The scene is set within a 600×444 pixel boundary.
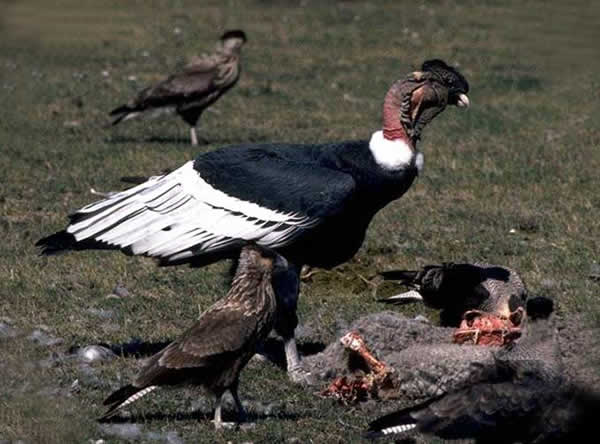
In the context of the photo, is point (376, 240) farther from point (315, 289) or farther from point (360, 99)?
point (360, 99)

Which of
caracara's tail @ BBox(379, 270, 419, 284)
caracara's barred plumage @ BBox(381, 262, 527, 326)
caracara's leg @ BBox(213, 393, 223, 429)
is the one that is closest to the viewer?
caracara's leg @ BBox(213, 393, 223, 429)

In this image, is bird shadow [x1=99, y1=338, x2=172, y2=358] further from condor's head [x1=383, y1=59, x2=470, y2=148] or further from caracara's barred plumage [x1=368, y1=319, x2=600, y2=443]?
caracara's barred plumage [x1=368, y1=319, x2=600, y2=443]

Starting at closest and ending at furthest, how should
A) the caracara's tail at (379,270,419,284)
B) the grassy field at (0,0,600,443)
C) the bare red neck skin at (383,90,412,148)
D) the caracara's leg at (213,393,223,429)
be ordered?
the caracara's leg at (213,393,223,429), the grassy field at (0,0,600,443), the bare red neck skin at (383,90,412,148), the caracara's tail at (379,270,419,284)

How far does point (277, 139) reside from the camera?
1630cm

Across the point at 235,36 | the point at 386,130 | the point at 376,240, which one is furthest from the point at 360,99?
the point at 386,130

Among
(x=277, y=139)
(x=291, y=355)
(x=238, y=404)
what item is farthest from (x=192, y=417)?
(x=277, y=139)

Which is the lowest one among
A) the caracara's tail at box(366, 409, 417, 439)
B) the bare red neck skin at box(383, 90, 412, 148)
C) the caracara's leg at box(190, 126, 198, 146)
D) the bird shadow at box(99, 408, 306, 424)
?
the caracara's leg at box(190, 126, 198, 146)

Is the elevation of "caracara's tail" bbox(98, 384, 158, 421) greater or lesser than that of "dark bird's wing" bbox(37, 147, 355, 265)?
lesser

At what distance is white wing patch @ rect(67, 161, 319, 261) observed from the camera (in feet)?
29.2

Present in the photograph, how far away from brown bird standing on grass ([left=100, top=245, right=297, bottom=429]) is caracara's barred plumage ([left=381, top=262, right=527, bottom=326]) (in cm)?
216

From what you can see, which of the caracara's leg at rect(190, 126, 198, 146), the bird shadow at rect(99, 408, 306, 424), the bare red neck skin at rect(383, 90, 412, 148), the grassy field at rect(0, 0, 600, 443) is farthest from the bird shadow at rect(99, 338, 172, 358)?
the caracara's leg at rect(190, 126, 198, 146)

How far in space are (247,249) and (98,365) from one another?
130cm

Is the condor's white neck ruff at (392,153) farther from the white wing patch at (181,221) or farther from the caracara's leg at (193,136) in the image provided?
the caracara's leg at (193,136)

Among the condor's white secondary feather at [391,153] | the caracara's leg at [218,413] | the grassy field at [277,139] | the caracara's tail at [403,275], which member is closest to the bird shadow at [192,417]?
the grassy field at [277,139]
